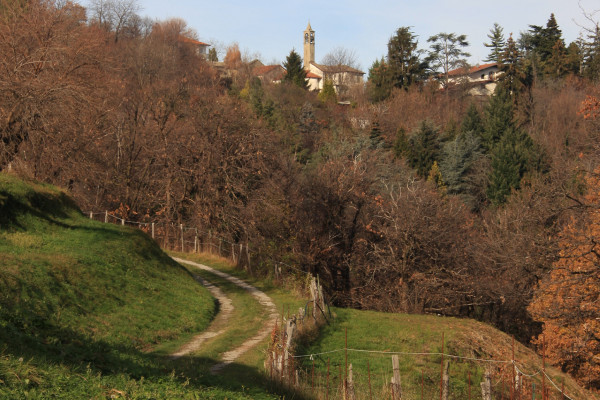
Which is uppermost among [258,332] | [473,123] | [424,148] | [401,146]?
[473,123]

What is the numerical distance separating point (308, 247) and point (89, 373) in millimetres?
22462

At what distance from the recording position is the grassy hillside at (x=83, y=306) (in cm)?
940

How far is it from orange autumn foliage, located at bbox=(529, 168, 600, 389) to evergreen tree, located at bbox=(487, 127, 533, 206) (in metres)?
28.9

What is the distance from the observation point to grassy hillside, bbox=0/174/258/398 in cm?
940

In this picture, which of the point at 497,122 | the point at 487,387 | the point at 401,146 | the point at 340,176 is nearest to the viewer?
the point at 487,387

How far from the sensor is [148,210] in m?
44.9

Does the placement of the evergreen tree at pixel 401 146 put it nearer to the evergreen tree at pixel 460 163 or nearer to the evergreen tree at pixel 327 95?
the evergreen tree at pixel 460 163

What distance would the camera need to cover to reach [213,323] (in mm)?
20312

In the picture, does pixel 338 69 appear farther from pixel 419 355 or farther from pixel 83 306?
pixel 83 306

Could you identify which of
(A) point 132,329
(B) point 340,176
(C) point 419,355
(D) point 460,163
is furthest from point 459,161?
(A) point 132,329

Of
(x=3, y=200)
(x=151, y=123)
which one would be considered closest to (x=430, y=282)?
(x=3, y=200)

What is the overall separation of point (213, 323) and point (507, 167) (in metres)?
42.8

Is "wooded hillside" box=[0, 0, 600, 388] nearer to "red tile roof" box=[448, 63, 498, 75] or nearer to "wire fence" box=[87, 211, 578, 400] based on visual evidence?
"wire fence" box=[87, 211, 578, 400]

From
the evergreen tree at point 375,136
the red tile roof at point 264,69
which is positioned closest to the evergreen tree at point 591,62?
the evergreen tree at point 375,136
